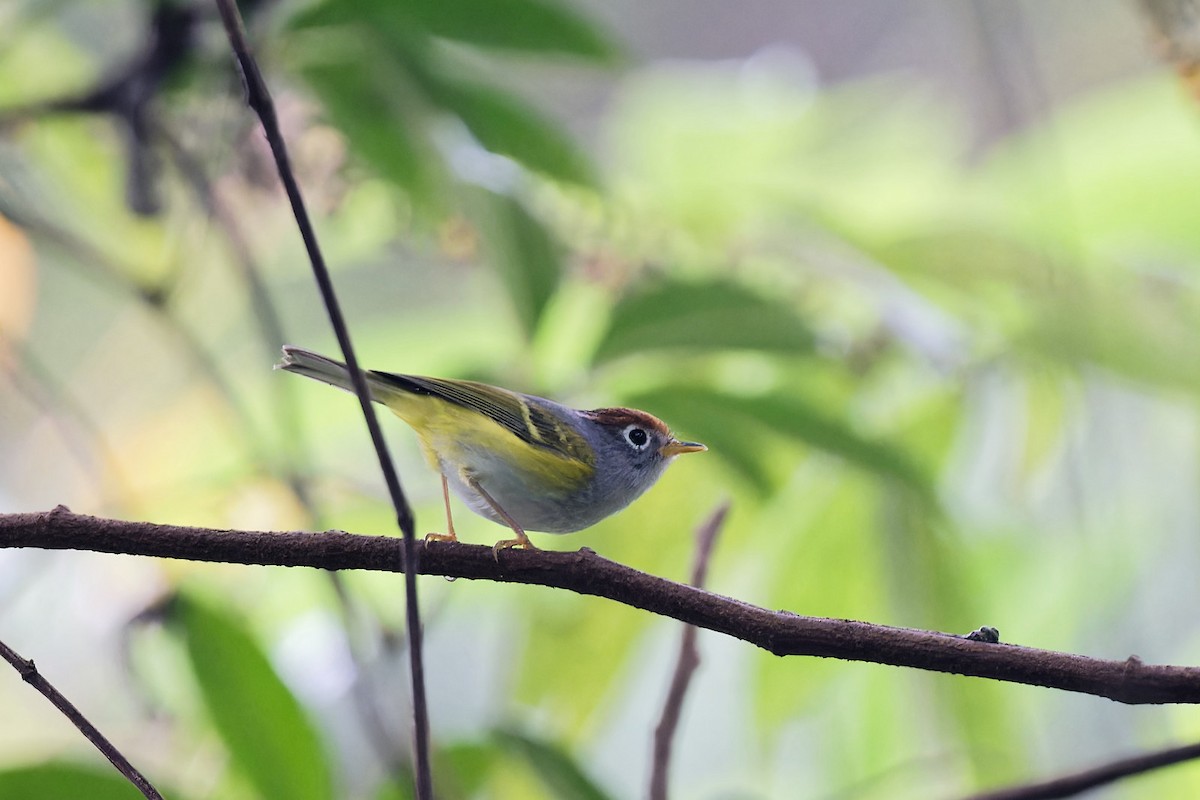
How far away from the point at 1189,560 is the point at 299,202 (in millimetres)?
1855

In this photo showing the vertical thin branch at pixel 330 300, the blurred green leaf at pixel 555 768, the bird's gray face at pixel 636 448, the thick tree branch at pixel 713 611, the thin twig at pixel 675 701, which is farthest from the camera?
the bird's gray face at pixel 636 448

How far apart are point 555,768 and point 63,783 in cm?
68

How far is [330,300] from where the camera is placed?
30.4 inches

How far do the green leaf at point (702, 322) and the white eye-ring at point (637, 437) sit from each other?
20 centimetres

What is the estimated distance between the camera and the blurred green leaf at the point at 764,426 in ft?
5.62

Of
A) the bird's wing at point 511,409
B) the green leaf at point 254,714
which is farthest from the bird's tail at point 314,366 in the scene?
the green leaf at point 254,714

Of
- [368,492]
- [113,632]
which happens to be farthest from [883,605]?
[113,632]

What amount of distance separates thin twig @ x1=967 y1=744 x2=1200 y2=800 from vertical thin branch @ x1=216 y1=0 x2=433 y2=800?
0.61m

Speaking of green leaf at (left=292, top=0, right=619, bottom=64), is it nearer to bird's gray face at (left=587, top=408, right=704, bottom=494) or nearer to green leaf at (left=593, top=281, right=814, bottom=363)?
green leaf at (left=593, top=281, right=814, bottom=363)

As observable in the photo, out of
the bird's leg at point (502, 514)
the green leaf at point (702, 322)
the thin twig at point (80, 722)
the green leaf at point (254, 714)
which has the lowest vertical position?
the thin twig at point (80, 722)

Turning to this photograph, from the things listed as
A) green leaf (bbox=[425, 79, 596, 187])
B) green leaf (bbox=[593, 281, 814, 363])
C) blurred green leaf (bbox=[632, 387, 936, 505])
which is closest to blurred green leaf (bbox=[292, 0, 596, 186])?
green leaf (bbox=[425, 79, 596, 187])

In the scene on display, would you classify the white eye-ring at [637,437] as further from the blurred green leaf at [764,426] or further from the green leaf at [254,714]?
the green leaf at [254,714]

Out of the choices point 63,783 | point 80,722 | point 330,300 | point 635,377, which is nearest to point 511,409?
point 635,377

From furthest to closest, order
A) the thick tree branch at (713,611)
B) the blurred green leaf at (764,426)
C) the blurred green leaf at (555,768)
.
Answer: the blurred green leaf at (764,426) < the blurred green leaf at (555,768) < the thick tree branch at (713,611)
